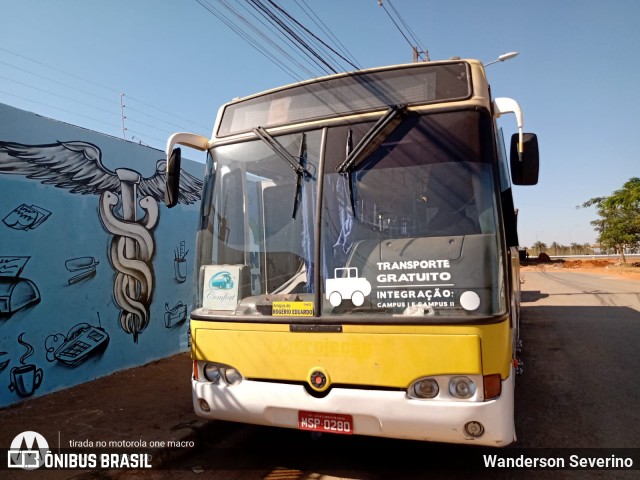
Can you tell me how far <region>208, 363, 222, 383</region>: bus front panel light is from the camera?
3.53m

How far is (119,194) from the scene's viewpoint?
6.62 meters

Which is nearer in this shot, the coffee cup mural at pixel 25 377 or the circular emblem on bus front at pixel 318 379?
the circular emblem on bus front at pixel 318 379

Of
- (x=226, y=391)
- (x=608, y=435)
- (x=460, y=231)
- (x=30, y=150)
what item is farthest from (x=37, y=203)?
(x=608, y=435)

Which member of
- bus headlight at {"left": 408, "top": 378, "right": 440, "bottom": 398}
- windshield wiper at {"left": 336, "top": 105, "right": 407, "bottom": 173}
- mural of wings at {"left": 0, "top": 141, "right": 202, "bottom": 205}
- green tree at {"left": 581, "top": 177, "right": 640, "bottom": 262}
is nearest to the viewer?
bus headlight at {"left": 408, "top": 378, "right": 440, "bottom": 398}

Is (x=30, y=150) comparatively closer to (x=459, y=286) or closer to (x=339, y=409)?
(x=339, y=409)

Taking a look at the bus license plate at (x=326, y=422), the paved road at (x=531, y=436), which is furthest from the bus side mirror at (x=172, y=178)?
the paved road at (x=531, y=436)

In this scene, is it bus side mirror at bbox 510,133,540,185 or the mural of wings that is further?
the mural of wings

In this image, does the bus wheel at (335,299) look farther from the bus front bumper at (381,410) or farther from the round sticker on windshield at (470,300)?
the round sticker on windshield at (470,300)

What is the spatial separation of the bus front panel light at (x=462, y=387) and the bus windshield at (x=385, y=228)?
39cm

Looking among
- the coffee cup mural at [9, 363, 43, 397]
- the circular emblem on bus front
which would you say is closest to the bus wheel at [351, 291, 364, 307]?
the circular emblem on bus front

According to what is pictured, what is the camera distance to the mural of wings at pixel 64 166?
5.24m

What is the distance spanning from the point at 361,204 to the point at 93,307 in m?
4.60

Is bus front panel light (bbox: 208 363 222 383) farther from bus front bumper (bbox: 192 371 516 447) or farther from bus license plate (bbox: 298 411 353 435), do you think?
bus license plate (bbox: 298 411 353 435)

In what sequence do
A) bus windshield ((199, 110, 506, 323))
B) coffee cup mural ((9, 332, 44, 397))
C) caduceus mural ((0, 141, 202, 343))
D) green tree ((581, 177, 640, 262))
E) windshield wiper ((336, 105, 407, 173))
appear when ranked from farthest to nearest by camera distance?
green tree ((581, 177, 640, 262)), caduceus mural ((0, 141, 202, 343)), coffee cup mural ((9, 332, 44, 397)), windshield wiper ((336, 105, 407, 173)), bus windshield ((199, 110, 506, 323))
